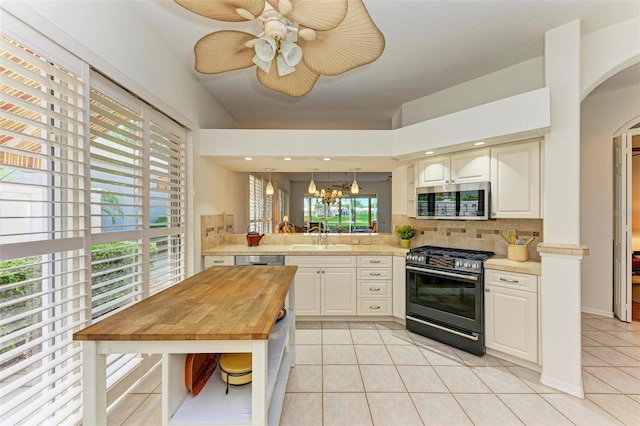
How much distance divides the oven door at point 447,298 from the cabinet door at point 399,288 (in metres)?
0.13

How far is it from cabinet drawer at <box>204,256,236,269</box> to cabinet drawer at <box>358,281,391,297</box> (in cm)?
153

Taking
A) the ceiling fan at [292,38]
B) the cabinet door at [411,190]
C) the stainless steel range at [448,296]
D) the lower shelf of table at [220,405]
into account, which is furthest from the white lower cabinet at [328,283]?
the ceiling fan at [292,38]

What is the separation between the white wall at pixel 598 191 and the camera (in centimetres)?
336

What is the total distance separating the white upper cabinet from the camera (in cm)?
270

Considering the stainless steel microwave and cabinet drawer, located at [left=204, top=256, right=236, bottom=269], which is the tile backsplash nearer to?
the stainless steel microwave

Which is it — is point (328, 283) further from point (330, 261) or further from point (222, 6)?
point (222, 6)

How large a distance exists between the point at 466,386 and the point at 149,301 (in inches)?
89.4

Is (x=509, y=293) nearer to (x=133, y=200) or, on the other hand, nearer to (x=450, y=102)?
(x=450, y=102)

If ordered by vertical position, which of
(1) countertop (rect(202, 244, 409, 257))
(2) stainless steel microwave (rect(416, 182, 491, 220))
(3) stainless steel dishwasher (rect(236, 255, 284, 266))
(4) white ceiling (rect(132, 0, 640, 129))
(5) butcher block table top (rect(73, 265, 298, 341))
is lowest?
(3) stainless steel dishwasher (rect(236, 255, 284, 266))

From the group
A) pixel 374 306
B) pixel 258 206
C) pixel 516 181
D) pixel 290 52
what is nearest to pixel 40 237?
pixel 290 52

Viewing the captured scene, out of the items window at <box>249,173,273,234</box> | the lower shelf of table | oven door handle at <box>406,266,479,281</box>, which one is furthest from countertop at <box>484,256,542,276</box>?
window at <box>249,173,273,234</box>

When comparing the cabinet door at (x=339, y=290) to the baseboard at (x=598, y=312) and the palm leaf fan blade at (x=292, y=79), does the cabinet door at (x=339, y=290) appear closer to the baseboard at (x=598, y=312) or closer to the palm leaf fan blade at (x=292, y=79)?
the palm leaf fan blade at (x=292, y=79)

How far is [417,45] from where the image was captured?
2.33m

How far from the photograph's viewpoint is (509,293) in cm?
237
